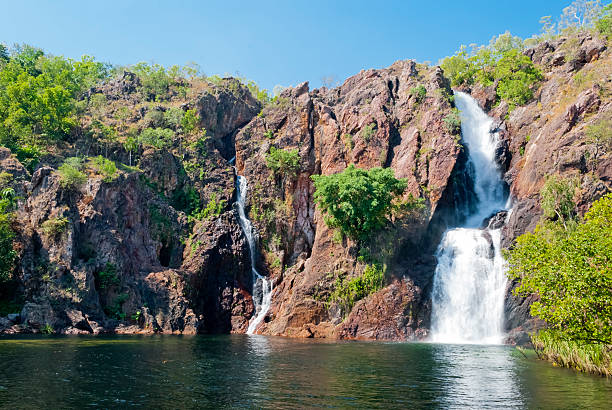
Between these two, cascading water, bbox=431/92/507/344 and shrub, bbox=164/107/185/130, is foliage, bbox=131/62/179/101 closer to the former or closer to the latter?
shrub, bbox=164/107/185/130

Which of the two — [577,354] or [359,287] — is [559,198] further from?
[577,354]

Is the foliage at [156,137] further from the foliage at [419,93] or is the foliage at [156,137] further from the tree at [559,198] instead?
the tree at [559,198]

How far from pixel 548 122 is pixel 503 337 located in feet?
89.8

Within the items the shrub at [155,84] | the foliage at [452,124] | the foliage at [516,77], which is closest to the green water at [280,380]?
the foliage at [452,124]

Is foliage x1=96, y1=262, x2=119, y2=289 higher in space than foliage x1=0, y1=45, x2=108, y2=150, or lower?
lower

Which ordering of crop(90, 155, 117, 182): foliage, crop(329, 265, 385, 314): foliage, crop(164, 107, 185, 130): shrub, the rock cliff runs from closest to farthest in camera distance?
Answer: the rock cliff, crop(329, 265, 385, 314): foliage, crop(90, 155, 117, 182): foliage, crop(164, 107, 185, 130): shrub

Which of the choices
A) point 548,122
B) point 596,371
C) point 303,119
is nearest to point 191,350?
point 596,371

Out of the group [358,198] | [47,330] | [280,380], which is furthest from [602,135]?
[47,330]

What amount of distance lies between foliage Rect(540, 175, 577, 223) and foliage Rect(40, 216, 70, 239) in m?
47.2

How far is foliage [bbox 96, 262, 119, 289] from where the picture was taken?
1924 inches

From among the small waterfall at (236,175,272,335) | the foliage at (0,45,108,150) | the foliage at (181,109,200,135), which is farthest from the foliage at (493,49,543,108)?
the foliage at (0,45,108,150)

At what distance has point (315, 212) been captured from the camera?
60719mm

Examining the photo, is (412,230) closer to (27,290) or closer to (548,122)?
(548,122)

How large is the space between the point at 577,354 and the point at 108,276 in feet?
142
